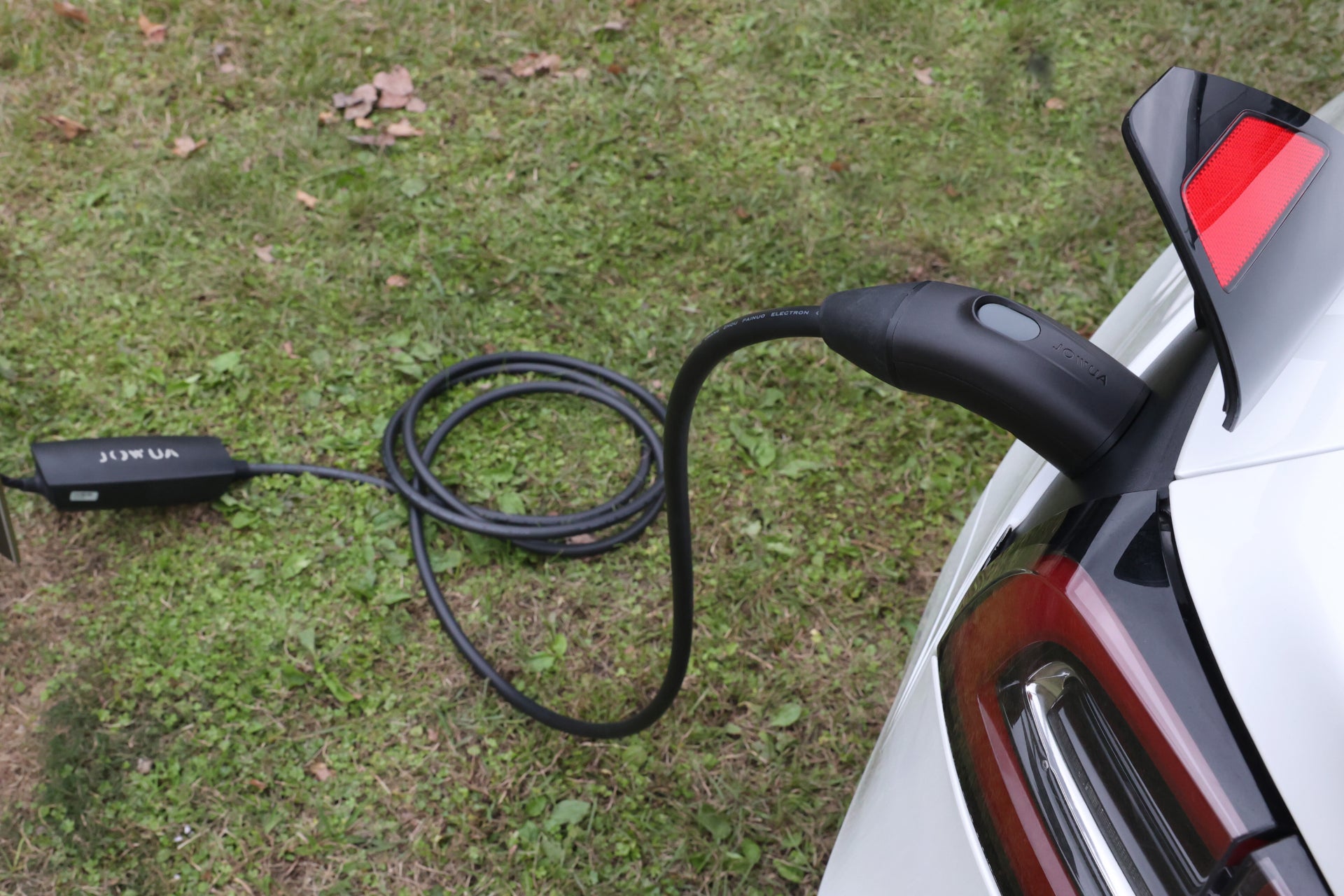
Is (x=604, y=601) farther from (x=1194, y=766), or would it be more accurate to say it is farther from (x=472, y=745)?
(x=1194, y=766)

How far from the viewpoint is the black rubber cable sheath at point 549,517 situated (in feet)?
5.94

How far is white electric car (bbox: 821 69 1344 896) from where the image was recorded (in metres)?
0.73

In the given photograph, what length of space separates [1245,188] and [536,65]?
2.94m

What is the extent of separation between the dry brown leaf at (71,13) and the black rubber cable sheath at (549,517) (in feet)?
7.11

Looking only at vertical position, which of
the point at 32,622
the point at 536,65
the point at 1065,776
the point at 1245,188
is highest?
the point at 1245,188

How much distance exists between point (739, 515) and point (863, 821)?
4.27 ft

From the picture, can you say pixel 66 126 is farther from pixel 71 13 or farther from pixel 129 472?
pixel 129 472

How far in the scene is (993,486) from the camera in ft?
5.14

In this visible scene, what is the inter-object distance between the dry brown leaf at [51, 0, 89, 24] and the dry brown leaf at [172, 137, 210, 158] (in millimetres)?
779

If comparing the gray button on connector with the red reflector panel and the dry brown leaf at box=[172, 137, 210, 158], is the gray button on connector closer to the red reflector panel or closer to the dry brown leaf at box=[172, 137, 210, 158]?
the red reflector panel

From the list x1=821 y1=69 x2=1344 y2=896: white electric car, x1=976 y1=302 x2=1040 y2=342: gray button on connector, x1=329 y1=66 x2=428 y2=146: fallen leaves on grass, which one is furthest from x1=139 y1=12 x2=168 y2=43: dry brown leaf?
x1=821 y1=69 x2=1344 y2=896: white electric car

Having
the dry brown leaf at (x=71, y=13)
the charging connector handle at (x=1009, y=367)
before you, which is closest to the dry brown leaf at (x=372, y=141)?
the dry brown leaf at (x=71, y=13)

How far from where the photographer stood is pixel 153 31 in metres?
3.40

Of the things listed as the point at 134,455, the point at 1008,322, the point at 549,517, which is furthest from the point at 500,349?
the point at 1008,322
